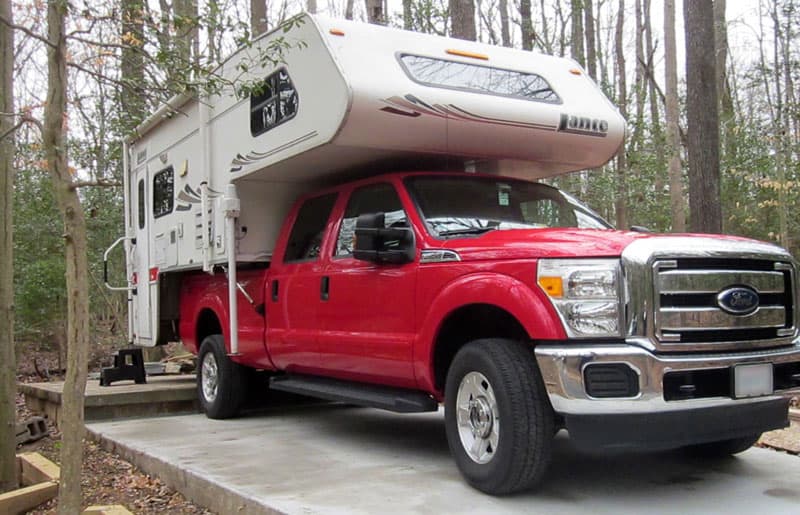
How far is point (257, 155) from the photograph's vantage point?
21.0ft

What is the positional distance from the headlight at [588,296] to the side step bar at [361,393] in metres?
1.34

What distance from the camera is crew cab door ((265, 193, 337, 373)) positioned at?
19.6ft

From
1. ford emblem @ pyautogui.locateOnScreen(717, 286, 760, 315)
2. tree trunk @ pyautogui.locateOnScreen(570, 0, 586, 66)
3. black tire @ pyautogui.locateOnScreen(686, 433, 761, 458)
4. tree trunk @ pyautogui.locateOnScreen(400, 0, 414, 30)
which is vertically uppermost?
tree trunk @ pyautogui.locateOnScreen(570, 0, 586, 66)

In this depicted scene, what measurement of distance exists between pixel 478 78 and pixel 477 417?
2.67 m

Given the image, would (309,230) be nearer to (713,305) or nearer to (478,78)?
(478,78)

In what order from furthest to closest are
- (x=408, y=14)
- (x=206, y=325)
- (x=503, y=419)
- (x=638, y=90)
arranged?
(x=638, y=90) < (x=408, y=14) < (x=206, y=325) < (x=503, y=419)

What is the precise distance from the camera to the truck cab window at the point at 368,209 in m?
5.31

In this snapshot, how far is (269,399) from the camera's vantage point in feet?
26.1

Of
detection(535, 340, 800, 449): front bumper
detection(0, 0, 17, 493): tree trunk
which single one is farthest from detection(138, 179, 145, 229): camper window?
detection(535, 340, 800, 449): front bumper

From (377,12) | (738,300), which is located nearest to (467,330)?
(738,300)

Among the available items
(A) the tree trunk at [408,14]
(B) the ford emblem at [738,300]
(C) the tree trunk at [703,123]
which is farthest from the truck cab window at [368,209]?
(A) the tree trunk at [408,14]

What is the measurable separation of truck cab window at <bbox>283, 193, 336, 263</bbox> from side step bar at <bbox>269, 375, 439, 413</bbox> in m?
1.01

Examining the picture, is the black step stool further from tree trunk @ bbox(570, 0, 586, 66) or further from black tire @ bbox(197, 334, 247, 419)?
tree trunk @ bbox(570, 0, 586, 66)

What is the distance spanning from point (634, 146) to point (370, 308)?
13437 mm
